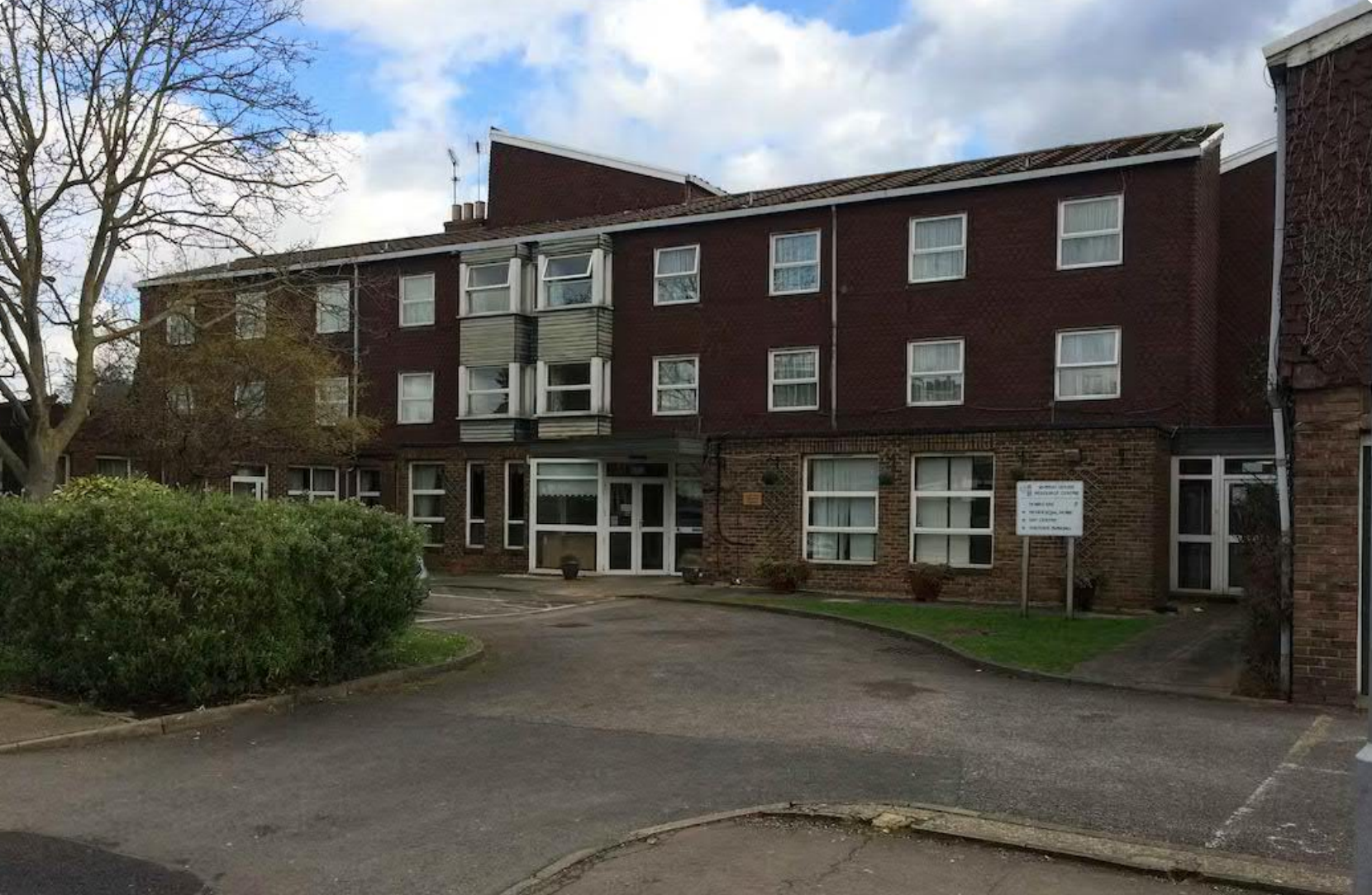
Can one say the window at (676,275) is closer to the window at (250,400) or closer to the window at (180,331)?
the window at (250,400)

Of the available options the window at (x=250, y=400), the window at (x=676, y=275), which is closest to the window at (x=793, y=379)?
the window at (x=676, y=275)

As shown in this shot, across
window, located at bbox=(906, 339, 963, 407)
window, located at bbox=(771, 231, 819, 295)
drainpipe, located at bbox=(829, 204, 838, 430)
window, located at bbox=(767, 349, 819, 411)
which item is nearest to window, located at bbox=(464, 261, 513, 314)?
window, located at bbox=(771, 231, 819, 295)

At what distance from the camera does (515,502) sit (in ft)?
90.2

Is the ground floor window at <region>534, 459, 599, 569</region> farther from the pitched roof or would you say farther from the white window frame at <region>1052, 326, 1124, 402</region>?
the white window frame at <region>1052, 326, 1124, 402</region>

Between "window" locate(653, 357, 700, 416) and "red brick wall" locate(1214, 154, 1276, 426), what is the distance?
36.2 feet

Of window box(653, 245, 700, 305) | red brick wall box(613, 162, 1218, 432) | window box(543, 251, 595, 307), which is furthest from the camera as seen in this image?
window box(543, 251, 595, 307)

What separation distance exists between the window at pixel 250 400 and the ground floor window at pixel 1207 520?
18192 mm

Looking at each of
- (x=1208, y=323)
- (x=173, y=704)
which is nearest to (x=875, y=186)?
(x=1208, y=323)

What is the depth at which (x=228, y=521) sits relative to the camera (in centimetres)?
983

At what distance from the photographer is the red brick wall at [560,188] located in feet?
97.1

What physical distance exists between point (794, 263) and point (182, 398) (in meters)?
13.0

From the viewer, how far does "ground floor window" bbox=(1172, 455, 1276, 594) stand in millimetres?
20266

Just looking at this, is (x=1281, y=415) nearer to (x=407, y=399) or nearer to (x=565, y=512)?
(x=565, y=512)

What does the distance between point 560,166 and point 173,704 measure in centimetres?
2360
